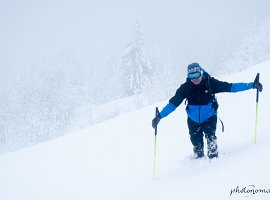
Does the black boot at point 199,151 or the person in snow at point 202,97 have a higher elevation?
→ the person in snow at point 202,97

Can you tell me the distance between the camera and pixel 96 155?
368 inches

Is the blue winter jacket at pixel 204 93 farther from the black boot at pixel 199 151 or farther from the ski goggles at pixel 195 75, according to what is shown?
the black boot at pixel 199 151

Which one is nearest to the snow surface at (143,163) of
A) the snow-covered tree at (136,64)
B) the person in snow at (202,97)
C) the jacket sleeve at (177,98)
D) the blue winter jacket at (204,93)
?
the person in snow at (202,97)

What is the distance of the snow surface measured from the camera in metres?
4.14

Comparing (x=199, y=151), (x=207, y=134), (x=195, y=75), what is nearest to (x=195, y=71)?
(x=195, y=75)

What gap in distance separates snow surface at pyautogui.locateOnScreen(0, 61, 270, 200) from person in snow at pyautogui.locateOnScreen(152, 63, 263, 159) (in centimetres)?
52

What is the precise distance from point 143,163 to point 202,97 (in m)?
2.96

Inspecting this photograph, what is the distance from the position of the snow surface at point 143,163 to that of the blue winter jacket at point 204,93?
83 centimetres

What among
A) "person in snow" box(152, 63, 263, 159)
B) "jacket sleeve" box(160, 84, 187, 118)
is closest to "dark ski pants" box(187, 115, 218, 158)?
"person in snow" box(152, 63, 263, 159)

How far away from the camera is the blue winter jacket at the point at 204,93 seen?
549 cm

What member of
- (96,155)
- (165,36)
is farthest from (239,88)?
(165,36)

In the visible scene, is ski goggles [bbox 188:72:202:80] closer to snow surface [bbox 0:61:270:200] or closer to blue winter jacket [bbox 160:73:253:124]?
blue winter jacket [bbox 160:73:253:124]

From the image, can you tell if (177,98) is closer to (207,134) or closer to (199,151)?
(207,134)

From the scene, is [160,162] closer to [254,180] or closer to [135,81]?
[254,180]
